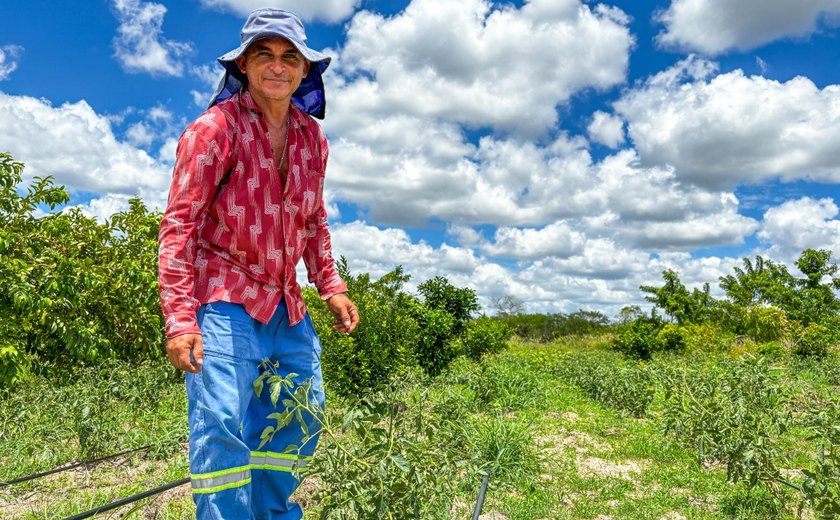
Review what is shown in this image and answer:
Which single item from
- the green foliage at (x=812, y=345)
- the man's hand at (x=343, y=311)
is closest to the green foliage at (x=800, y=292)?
the green foliage at (x=812, y=345)

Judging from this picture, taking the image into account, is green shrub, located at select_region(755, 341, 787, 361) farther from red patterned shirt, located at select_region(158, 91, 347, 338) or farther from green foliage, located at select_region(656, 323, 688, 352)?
red patterned shirt, located at select_region(158, 91, 347, 338)

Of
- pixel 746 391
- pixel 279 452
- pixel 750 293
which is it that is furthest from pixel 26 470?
pixel 750 293

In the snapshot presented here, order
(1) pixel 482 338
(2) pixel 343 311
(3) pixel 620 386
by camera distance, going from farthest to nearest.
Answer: (1) pixel 482 338
(3) pixel 620 386
(2) pixel 343 311

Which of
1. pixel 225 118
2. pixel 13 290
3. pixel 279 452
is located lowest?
pixel 279 452

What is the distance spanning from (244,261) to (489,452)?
2.71 meters

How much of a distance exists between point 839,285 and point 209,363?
23.6 m

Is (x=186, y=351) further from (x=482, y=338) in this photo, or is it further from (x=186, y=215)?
(x=482, y=338)

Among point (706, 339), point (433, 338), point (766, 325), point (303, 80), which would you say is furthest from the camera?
point (766, 325)

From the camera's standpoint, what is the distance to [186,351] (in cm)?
196

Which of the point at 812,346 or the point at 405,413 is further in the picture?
the point at 812,346

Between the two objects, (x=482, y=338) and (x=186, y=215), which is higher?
(x=186, y=215)

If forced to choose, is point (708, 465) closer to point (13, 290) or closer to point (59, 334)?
point (13, 290)

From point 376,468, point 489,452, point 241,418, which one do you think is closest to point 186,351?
point 241,418

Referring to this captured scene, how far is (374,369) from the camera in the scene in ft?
20.8
